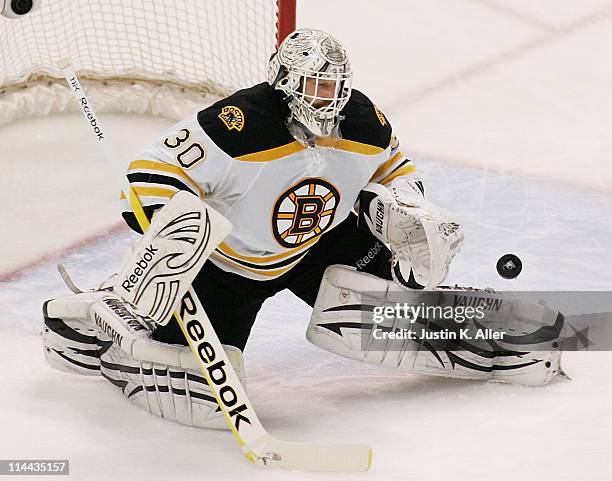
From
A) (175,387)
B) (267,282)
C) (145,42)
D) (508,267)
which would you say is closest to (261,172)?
(267,282)

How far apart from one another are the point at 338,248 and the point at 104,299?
0.54 meters

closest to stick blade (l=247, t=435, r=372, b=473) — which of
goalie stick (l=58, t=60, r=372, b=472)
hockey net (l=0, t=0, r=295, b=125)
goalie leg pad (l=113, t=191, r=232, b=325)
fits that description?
goalie stick (l=58, t=60, r=372, b=472)

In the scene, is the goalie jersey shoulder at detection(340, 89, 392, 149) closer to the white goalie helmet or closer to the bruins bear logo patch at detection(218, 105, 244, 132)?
the white goalie helmet

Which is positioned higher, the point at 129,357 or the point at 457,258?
the point at 457,258

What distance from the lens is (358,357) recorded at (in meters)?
3.10

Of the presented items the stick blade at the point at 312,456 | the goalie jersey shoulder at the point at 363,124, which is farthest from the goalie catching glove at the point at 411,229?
the stick blade at the point at 312,456

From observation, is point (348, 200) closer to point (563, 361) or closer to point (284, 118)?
point (284, 118)

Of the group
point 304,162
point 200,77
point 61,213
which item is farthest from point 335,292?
point 200,77

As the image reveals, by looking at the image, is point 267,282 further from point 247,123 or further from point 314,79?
point 314,79

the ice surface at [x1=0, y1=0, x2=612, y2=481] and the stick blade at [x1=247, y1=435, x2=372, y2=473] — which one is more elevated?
the ice surface at [x1=0, y1=0, x2=612, y2=481]

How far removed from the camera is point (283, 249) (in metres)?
2.97

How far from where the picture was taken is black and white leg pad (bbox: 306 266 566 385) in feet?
10.1

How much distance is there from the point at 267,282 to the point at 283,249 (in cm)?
13

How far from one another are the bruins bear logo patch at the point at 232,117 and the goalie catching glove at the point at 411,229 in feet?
1.22
